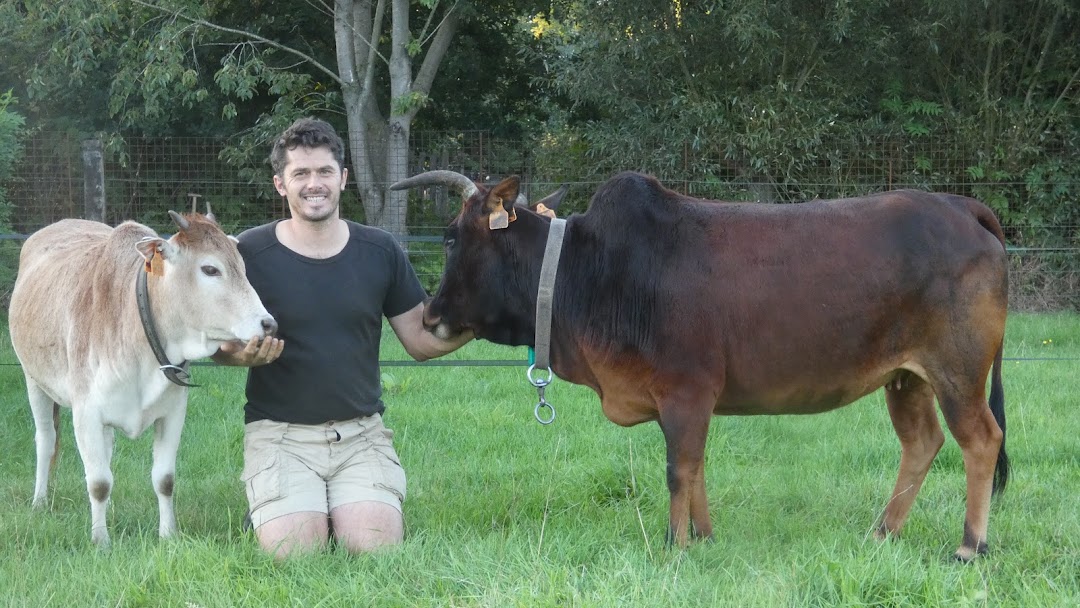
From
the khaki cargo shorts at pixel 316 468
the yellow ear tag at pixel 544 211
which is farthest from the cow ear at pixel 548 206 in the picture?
the khaki cargo shorts at pixel 316 468

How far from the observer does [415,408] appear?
22.3ft

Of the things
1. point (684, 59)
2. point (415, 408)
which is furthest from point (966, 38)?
point (415, 408)

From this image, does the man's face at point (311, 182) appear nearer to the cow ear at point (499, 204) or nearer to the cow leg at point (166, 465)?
the cow ear at point (499, 204)

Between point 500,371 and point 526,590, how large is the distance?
16.0 ft

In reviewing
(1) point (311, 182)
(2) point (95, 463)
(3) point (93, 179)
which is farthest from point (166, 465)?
(3) point (93, 179)

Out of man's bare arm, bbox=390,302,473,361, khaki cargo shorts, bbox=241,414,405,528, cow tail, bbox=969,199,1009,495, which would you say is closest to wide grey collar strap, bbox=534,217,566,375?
man's bare arm, bbox=390,302,473,361

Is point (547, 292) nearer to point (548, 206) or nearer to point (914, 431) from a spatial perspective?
point (548, 206)

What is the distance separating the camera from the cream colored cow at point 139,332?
4.23m

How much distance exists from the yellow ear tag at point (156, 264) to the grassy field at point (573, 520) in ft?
3.67

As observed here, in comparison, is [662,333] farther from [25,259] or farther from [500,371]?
[500,371]

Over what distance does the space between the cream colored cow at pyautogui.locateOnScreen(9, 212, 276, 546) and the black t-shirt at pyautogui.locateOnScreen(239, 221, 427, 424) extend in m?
0.21

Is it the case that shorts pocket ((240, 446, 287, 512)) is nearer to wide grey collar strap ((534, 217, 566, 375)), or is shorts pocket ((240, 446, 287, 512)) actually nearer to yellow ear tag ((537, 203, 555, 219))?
wide grey collar strap ((534, 217, 566, 375))

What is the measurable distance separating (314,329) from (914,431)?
2.70 metres

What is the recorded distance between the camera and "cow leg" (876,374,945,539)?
454 cm
